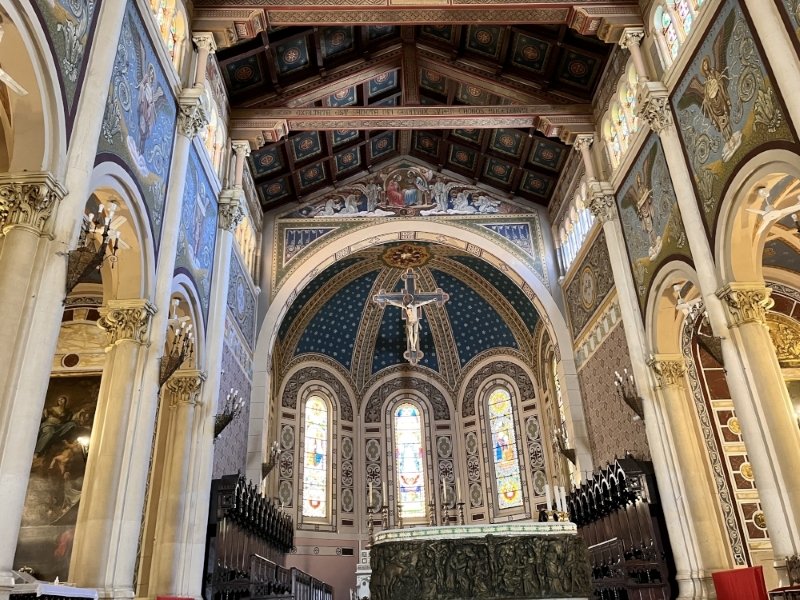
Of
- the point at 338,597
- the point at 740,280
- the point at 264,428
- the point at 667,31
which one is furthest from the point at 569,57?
the point at 338,597

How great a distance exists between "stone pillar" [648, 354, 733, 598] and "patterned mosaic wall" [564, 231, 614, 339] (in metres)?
3.01

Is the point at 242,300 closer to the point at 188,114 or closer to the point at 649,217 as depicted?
the point at 188,114

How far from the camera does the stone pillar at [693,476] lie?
10922mm

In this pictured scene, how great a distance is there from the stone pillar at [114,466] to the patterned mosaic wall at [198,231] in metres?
1.93

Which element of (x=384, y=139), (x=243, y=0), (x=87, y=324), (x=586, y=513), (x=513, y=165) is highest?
(x=384, y=139)

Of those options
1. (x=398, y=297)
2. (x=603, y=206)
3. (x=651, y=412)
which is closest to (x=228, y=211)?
(x=398, y=297)

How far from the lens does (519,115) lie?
1585 cm

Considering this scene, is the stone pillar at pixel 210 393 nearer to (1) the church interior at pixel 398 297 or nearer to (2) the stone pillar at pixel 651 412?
(1) the church interior at pixel 398 297

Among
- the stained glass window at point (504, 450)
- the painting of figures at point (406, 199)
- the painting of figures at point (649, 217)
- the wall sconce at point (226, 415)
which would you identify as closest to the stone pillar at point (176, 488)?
the wall sconce at point (226, 415)

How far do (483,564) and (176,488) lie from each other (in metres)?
5.59

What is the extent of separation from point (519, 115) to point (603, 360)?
6203mm

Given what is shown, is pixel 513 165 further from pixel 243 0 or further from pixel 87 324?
pixel 87 324

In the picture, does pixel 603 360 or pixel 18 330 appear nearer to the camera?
pixel 18 330

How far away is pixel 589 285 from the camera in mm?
16422
